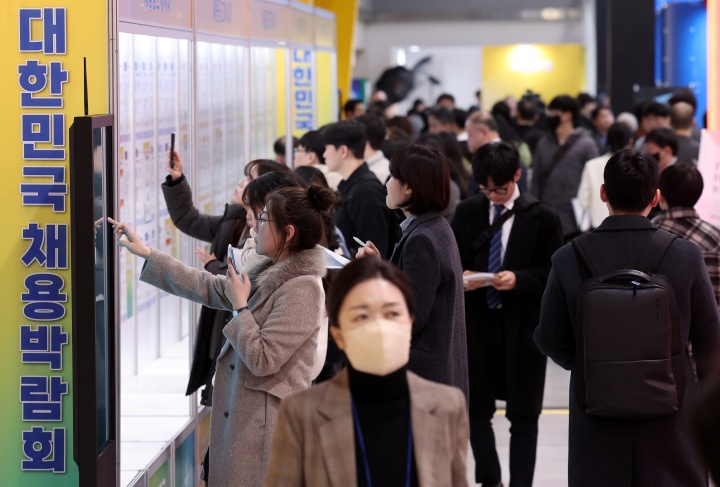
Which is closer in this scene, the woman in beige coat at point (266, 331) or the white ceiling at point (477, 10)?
the woman in beige coat at point (266, 331)

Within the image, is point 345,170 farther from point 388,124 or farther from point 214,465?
point 388,124

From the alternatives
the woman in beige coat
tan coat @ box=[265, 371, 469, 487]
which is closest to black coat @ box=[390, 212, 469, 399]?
the woman in beige coat

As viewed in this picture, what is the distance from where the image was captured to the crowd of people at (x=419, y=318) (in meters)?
2.17

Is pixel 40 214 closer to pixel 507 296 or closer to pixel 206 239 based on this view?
pixel 206 239

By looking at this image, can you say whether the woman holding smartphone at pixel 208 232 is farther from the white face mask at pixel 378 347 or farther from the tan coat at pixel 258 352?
the white face mask at pixel 378 347

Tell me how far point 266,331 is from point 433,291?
70 centimetres

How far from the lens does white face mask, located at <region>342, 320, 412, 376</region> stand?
2.11 m

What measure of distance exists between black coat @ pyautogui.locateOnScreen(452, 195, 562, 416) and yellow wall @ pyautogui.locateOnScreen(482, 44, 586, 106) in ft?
60.6

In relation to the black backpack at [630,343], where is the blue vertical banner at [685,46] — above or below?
above

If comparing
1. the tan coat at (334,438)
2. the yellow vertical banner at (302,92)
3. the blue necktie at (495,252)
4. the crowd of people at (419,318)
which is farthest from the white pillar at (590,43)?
the tan coat at (334,438)

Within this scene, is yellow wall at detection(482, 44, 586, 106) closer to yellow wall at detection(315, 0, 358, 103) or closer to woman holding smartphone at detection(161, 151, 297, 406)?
yellow wall at detection(315, 0, 358, 103)

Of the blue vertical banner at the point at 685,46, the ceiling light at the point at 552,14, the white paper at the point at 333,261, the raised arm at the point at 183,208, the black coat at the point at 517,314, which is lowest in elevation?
the black coat at the point at 517,314

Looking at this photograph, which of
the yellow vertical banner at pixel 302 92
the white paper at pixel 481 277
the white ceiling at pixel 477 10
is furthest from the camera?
the white ceiling at pixel 477 10

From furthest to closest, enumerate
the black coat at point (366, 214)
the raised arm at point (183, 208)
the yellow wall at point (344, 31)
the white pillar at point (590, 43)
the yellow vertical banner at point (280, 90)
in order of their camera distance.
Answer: the white pillar at point (590, 43) → the yellow wall at point (344, 31) → the yellow vertical banner at point (280, 90) → the black coat at point (366, 214) → the raised arm at point (183, 208)
